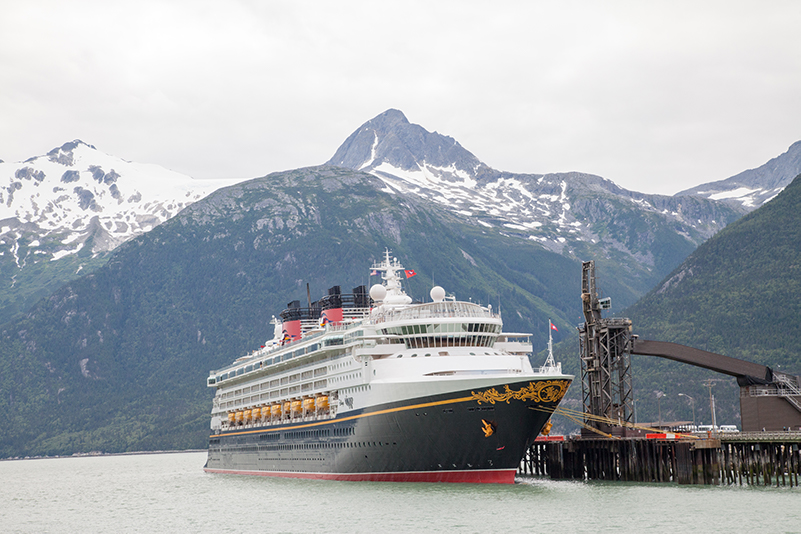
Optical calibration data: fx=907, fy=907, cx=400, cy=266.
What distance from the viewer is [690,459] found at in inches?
2350

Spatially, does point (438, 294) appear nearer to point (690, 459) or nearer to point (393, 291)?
point (393, 291)

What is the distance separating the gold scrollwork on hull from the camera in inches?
2280

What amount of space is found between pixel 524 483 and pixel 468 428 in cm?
1195

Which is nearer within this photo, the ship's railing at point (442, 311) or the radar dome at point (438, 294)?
the ship's railing at point (442, 311)

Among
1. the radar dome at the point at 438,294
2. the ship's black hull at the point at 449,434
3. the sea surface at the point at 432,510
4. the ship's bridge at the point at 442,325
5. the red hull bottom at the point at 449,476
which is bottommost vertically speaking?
the sea surface at the point at 432,510

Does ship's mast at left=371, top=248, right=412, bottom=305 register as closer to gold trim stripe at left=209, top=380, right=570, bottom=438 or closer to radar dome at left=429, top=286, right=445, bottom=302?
radar dome at left=429, top=286, right=445, bottom=302

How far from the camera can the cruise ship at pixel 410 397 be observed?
192 feet

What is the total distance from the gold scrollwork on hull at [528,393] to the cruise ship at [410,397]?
0.07 metres

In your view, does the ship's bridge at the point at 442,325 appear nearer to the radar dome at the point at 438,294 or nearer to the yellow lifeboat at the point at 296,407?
the radar dome at the point at 438,294

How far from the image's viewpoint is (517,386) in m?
57.9

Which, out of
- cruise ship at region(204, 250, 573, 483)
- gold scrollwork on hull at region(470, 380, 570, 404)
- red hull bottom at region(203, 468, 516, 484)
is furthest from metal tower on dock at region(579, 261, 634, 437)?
red hull bottom at region(203, 468, 516, 484)

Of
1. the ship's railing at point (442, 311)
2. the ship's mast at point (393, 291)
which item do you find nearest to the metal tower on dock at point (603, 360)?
the ship's railing at point (442, 311)

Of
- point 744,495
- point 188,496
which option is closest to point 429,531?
point 744,495

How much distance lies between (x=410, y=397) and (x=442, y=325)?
6.43m
